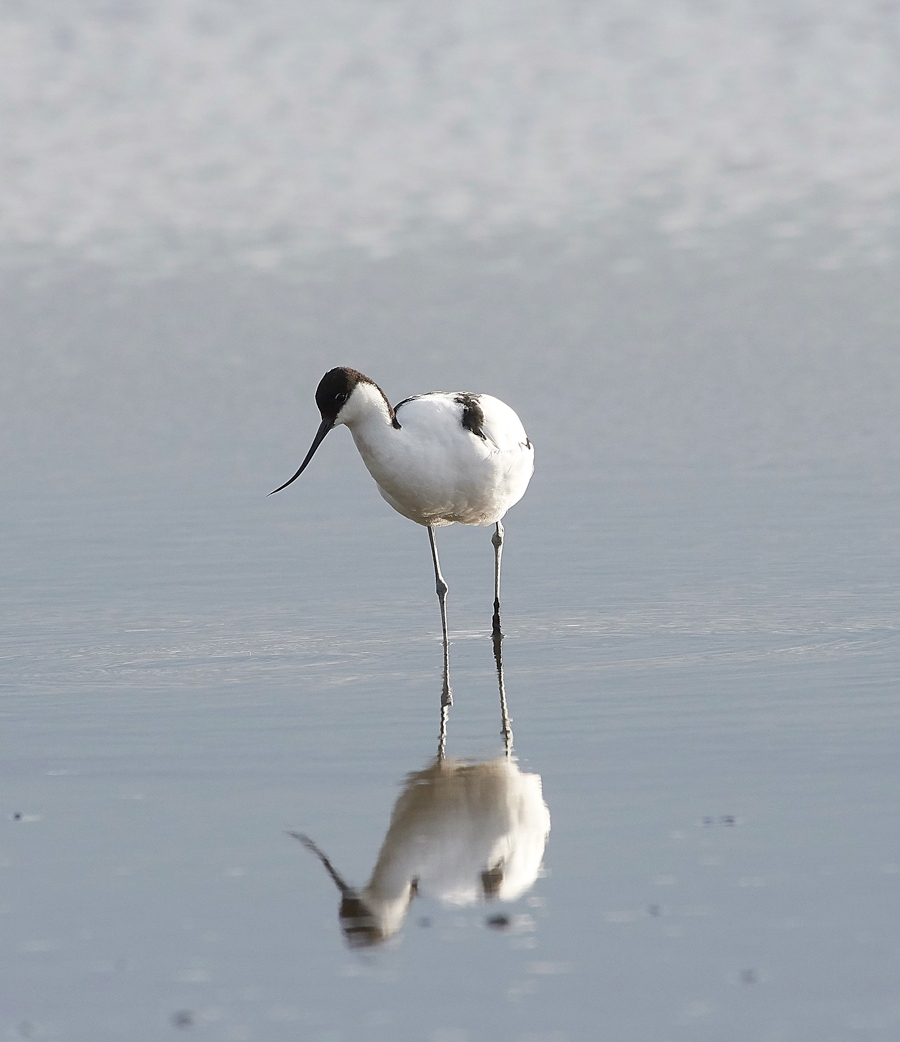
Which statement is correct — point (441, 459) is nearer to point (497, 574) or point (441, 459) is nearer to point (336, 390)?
point (336, 390)

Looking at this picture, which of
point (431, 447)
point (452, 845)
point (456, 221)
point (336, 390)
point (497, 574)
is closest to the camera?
point (452, 845)

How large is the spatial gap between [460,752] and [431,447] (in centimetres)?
212

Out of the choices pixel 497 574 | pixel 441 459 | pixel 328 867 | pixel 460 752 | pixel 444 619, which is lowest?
pixel 328 867

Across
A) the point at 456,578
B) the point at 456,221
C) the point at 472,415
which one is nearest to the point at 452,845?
the point at 472,415

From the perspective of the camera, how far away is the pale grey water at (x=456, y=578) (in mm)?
5148

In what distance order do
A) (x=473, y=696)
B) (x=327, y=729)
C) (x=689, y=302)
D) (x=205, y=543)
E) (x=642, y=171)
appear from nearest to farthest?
(x=327, y=729) < (x=473, y=696) < (x=205, y=543) < (x=689, y=302) < (x=642, y=171)

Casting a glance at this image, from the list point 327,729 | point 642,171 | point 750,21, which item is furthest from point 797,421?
point 750,21

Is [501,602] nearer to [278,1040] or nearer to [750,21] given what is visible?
[278,1040]

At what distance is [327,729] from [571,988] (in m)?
2.63

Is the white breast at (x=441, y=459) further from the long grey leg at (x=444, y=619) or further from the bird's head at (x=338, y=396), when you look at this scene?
the long grey leg at (x=444, y=619)

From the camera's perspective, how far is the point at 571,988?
16.1 feet

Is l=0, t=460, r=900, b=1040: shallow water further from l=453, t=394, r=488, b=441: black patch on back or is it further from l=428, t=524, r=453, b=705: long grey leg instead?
l=453, t=394, r=488, b=441: black patch on back

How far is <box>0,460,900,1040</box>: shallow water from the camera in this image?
4949mm

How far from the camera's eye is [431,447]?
891 centimetres
